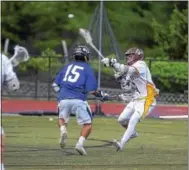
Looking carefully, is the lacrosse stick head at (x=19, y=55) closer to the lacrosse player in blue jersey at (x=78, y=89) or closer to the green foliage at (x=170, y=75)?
the lacrosse player in blue jersey at (x=78, y=89)

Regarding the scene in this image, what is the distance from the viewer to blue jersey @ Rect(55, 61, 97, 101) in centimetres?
1380

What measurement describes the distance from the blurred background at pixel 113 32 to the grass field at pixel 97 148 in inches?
411

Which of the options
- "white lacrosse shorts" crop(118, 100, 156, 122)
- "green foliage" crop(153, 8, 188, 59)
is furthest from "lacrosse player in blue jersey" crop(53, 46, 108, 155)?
"green foliage" crop(153, 8, 188, 59)

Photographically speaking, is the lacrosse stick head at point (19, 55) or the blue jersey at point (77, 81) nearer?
the lacrosse stick head at point (19, 55)

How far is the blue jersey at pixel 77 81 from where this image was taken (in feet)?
45.3

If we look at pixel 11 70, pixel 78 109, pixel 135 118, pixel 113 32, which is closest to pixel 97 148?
pixel 135 118

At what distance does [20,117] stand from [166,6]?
70.1ft

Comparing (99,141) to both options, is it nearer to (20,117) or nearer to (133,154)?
(133,154)

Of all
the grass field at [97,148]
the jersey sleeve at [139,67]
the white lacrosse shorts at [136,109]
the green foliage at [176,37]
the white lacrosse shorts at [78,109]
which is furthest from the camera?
the green foliage at [176,37]

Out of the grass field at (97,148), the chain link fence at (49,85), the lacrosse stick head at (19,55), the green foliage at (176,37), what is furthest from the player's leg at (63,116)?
the green foliage at (176,37)

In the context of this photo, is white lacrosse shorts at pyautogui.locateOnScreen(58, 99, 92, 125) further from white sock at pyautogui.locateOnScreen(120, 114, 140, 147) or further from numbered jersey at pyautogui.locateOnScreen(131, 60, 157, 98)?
numbered jersey at pyautogui.locateOnScreen(131, 60, 157, 98)

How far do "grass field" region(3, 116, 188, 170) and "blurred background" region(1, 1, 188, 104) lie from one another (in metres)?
10.4

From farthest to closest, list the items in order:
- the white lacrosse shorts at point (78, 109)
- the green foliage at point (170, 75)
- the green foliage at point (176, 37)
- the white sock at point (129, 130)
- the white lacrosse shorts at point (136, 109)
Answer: the green foliage at point (176, 37) < the green foliage at point (170, 75) < the white lacrosse shorts at point (136, 109) < the white sock at point (129, 130) < the white lacrosse shorts at point (78, 109)

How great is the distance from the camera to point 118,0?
4247cm
